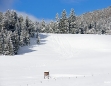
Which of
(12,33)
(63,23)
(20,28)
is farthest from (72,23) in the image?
(12,33)

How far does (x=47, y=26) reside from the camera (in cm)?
9788

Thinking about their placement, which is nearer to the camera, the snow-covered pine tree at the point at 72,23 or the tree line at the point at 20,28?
the tree line at the point at 20,28

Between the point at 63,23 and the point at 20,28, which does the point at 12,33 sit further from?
the point at 63,23

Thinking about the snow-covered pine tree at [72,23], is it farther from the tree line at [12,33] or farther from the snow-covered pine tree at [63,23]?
the tree line at [12,33]

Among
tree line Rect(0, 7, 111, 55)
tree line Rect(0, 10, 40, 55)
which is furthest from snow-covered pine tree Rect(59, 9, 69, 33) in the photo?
tree line Rect(0, 10, 40, 55)

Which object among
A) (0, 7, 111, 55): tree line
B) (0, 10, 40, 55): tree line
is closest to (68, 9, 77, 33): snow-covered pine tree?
(0, 7, 111, 55): tree line

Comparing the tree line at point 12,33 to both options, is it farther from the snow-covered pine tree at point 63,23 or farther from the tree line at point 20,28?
the snow-covered pine tree at point 63,23

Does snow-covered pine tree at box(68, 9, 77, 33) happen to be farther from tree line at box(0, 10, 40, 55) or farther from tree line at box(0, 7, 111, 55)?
tree line at box(0, 10, 40, 55)

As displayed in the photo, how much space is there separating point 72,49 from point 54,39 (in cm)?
1179

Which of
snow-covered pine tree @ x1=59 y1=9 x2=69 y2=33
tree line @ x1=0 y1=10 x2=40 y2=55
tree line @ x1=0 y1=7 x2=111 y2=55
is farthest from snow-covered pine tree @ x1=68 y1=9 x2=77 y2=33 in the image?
tree line @ x1=0 y1=10 x2=40 y2=55

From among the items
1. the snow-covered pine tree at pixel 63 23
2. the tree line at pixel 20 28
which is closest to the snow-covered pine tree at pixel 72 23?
the tree line at pixel 20 28

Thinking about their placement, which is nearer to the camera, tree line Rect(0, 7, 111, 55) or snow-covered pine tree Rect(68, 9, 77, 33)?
tree line Rect(0, 7, 111, 55)

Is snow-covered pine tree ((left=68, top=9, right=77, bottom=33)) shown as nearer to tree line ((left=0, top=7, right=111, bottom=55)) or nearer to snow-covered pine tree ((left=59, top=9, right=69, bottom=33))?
tree line ((left=0, top=7, right=111, bottom=55))

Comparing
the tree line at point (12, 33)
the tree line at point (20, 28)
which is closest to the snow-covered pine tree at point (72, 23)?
the tree line at point (20, 28)
